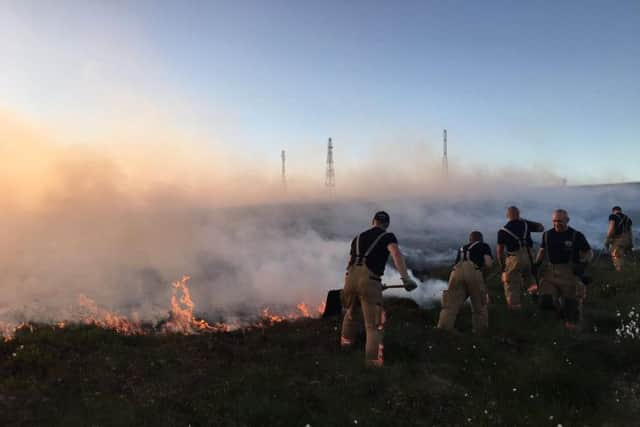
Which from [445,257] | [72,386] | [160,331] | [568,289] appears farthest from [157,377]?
[445,257]

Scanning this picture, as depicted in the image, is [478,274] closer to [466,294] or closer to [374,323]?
[466,294]

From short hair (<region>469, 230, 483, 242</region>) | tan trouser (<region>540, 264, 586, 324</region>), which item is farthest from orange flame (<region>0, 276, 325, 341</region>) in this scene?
tan trouser (<region>540, 264, 586, 324</region>)

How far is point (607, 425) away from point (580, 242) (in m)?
4.02

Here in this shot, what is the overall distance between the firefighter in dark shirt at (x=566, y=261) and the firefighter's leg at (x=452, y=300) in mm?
1827

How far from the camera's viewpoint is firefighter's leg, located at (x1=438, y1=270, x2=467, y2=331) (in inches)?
316

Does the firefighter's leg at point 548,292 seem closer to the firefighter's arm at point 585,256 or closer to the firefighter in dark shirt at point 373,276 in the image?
the firefighter's arm at point 585,256

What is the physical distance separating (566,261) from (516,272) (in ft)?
5.01

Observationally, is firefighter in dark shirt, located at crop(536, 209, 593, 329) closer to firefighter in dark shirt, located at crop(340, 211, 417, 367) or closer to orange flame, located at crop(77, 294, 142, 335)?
firefighter in dark shirt, located at crop(340, 211, 417, 367)

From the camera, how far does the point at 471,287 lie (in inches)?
312

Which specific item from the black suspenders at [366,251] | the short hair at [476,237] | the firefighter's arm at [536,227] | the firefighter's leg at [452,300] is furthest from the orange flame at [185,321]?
the firefighter's arm at [536,227]

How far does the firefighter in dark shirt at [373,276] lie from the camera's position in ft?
21.5

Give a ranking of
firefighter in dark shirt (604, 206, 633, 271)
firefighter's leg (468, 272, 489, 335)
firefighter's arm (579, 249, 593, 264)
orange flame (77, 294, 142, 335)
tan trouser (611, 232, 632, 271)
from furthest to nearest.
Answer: tan trouser (611, 232, 632, 271) < firefighter in dark shirt (604, 206, 633, 271) < orange flame (77, 294, 142, 335) < firefighter's arm (579, 249, 593, 264) < firefighter's leg (468, 272, 489, 335)

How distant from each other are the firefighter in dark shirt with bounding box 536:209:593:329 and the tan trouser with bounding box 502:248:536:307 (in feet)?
3.42

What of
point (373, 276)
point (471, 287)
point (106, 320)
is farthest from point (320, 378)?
point (106, 320)
